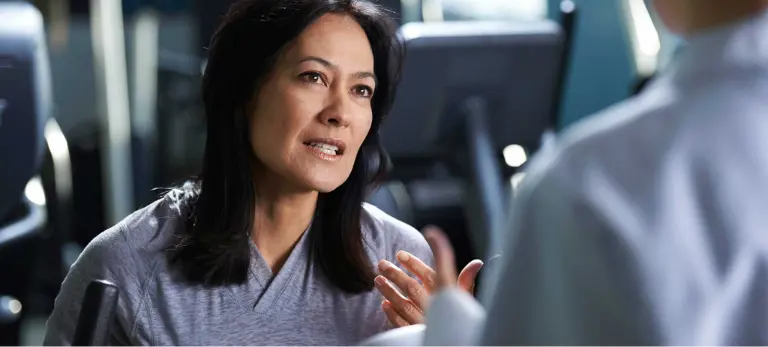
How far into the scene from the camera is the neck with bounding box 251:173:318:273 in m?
1.24

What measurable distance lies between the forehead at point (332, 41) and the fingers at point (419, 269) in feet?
0.73

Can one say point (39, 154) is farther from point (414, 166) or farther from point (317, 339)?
point (414, 166)

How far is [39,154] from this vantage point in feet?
5.82

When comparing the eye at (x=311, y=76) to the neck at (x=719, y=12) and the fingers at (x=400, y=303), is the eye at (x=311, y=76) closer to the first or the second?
the fingers at (x=400, y=303)

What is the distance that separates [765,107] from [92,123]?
3438 mm

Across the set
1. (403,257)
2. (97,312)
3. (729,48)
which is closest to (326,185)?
(403,257)

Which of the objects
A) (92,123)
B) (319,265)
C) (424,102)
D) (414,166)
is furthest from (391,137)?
(92,123)

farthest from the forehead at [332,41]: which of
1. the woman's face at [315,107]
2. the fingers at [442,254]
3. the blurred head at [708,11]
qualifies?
the blurred head at [708,11]

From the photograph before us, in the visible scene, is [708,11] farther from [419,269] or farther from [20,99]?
[20,99]

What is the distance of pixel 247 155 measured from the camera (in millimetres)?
1283

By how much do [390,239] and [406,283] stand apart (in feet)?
0.47

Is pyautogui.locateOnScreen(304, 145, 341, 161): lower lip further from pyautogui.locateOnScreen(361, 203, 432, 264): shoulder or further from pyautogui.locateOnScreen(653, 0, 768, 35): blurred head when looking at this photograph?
pyautogui.locateOnScreen(653, 0, 768, 35): blurred head

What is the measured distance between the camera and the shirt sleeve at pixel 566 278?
0.53 m

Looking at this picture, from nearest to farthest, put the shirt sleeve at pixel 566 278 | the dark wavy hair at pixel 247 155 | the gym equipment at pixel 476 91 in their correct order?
the shirt sleeve at pixel 566 278 < the dark wavy hair at pixel 247 155 < the gym equipment at pixel 476 91
